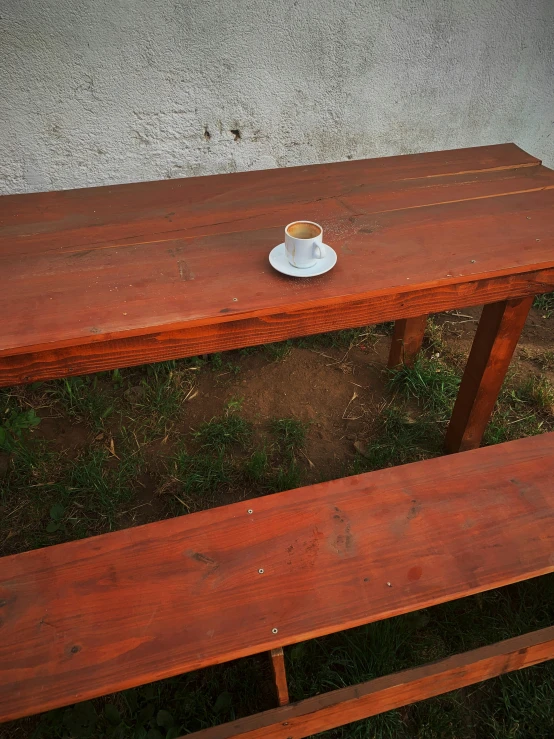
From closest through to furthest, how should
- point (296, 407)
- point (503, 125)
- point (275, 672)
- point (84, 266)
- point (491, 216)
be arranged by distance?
point (275, 672) → point (84, 266) → point (491, 216) → point (296, 407) → point (503, 125)

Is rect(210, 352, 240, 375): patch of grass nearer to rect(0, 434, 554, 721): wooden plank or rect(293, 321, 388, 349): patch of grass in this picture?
rect(293, 321, 388, 349): patch of grass

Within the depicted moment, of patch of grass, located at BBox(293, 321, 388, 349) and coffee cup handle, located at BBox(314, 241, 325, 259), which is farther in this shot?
patch of grass, located at BBox(293, 321, 388, 349)

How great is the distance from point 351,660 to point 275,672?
1.69 ft

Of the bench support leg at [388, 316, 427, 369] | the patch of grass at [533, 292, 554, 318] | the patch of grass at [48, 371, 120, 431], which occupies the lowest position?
the patch of grass at [48, 371, 120, 431]

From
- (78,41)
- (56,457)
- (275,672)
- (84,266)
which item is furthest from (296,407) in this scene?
(78,41)

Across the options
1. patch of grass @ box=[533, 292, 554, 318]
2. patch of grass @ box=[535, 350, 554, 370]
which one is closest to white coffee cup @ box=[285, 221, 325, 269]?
patch of grass @ box=[535, 350, 554, 370]

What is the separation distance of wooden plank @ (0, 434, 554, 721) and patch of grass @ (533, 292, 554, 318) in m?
1.81

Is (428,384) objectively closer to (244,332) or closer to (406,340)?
(406,340)

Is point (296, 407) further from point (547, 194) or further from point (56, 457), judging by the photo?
point (547, 194)

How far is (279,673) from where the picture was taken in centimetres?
130

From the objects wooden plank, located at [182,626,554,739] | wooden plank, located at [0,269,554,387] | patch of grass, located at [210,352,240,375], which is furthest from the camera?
patch of grass, located at [210,352,240,375]

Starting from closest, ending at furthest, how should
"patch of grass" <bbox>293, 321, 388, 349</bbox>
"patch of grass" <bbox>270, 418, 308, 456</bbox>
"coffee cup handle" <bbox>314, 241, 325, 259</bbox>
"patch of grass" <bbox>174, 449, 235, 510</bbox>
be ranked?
"coffee cup handle" <bbox>314, 241, 325, 259</bbox> < "patch of grass" <bbox>174, 449, 235, 510</bbox> < "patch of grass" <bbox>270, 418, 308, 456</bbox> < "patch of grass" <bbox>293, 321, 388, 349</bbox>

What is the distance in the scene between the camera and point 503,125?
3.08 metres

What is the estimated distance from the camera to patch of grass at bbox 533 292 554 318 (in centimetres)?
313
